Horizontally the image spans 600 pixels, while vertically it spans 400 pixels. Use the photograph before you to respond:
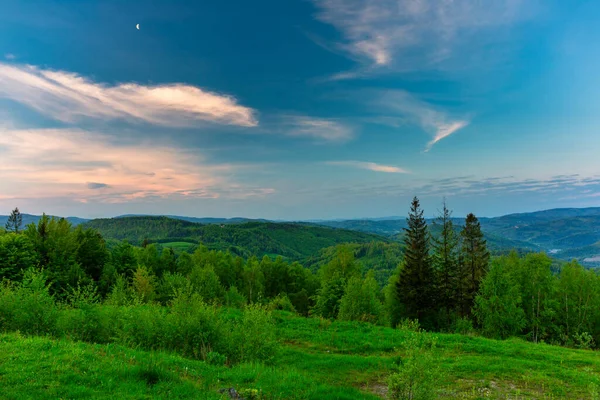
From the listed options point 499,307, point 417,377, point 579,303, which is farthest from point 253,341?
point 579,303

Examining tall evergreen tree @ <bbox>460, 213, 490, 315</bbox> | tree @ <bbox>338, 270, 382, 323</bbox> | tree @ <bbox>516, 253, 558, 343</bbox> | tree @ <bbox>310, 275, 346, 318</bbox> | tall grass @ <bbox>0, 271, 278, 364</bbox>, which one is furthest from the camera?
tree @ <bbox>310, 275, 346, 318</bbox>

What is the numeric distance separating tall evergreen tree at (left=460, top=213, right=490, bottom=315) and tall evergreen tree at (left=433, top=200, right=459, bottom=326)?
1226 mm

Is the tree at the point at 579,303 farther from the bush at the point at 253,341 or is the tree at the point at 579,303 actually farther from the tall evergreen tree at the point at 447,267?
the bush at the point at 253,341

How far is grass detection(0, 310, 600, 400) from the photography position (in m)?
9.55

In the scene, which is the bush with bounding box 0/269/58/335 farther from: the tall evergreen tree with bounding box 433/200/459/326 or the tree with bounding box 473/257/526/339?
the tall evergreen tree with bounding box 433/200/459/326

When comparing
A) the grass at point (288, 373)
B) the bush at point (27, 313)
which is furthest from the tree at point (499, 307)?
the bush at point (27, 313)

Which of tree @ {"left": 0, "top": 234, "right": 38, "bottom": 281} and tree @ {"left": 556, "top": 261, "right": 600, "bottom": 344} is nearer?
tree @ {"left": 556, "top": 261, "right": 600, "bottom": 344}

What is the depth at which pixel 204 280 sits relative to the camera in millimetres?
54938

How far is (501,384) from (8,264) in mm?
58035

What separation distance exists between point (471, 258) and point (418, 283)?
917 cm

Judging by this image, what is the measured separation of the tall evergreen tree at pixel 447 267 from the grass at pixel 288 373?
2721 centimetres

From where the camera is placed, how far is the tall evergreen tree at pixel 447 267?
46.3 meters

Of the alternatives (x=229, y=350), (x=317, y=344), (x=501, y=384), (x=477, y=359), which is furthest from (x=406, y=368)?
(x=317, y=344)

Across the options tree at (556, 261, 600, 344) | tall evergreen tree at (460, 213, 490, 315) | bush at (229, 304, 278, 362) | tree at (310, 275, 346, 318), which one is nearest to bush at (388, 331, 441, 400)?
bush at (229, 304, 278, 362)
